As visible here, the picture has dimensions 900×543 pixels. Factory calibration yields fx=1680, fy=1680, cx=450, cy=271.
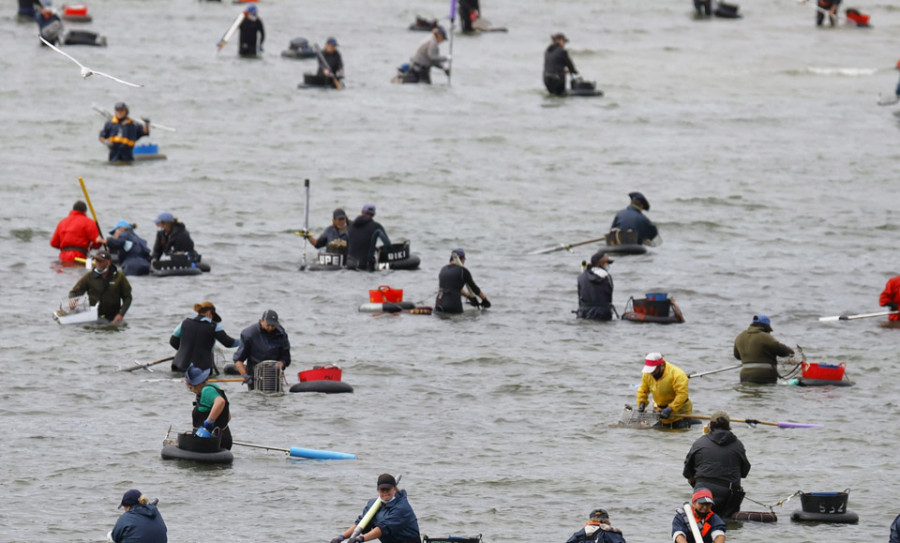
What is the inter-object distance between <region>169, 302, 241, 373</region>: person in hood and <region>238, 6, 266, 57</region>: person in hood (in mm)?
27649

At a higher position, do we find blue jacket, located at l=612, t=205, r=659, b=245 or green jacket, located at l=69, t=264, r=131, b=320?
blue jacket, located at l=612, t=205, r=659, b=245

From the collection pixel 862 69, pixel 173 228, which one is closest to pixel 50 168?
pixel 173 228

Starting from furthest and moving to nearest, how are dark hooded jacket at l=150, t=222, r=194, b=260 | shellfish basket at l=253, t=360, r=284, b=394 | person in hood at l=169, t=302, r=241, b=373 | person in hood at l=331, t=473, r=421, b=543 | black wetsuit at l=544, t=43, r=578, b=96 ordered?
black wetsuit at l=544, t=43, r=578, b=96, dark hooded jacket at l=150, t=222, r=194, b=260, shellfish basket at l=253, t=360, r=284, b=394, person in hood at l=169, t=302, r=241, b=373, person in hood at l=331, t=473, r=421, b=543

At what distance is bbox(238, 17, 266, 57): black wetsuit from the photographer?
168 ft

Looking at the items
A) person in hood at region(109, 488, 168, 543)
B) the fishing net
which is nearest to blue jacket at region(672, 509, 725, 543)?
person in hood at region(109, 488, 168, 543)

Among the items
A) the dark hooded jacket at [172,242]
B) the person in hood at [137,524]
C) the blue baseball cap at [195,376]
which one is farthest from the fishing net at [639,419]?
the dark hooded jacket at [172,242]

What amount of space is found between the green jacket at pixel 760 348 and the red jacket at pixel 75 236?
41.8ft

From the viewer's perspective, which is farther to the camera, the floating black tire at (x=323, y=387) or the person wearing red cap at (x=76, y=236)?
the person wearing red cap at (x=76, y=236)

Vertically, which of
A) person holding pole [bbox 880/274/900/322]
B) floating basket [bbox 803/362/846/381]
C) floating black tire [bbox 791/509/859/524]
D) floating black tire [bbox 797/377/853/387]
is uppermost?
person holding pole [bbox 880/274/900/322]

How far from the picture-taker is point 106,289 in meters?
27.2

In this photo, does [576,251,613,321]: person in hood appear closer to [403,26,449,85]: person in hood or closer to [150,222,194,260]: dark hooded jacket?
[150,222,194,260]: dark hooded jacket

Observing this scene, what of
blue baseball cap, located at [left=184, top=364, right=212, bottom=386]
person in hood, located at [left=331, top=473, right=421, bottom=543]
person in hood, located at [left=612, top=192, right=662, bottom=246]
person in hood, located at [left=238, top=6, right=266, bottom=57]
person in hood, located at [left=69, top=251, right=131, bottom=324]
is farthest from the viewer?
person in hood, located at [left=238, top=6, right=266, bottom=57]

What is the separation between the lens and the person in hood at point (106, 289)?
Result: 27.0 metres

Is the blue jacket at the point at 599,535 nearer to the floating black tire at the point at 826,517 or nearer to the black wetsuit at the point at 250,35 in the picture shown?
the floating black tire at the point at 826,517
